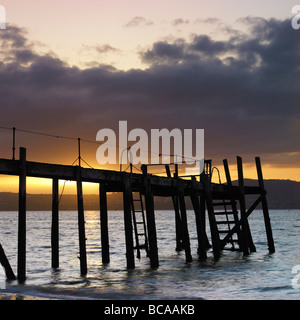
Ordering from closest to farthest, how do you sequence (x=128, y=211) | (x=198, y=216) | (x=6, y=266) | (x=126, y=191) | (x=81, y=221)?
(x=6, y=266)
(x=81, y=221)
(x=126, y=191)
(x=128, y=211)
(x=198, y=216)

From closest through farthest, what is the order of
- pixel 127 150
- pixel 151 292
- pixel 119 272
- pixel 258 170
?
1. pixel 151 292
2. pixel 127 150
3. pixel 119 272
4. pixel 258 170

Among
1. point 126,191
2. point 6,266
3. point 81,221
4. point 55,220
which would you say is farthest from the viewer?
point 55,220

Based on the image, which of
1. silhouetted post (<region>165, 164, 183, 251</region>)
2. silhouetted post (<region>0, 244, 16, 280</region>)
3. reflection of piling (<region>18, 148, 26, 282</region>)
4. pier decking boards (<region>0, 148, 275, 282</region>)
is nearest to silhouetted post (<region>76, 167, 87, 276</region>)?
pier decking boards (<region>0, 148, 275, 282</region>)

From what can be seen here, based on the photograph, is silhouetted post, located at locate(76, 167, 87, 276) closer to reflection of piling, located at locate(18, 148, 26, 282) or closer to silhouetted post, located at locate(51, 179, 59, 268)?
reflection of piling, located at locate(18, 148, 26, 282)

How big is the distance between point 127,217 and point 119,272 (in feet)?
12.5

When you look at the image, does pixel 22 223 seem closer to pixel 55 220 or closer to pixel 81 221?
pixel 81 221

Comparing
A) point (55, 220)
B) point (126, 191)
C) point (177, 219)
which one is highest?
point (126, 191)

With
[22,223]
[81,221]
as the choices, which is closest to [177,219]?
[81,221]

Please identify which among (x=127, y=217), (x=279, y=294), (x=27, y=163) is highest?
(x=27, y=163)

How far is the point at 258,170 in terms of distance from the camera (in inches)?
989

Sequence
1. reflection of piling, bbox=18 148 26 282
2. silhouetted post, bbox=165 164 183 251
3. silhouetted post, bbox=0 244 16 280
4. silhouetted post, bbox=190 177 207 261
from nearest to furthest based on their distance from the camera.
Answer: reflection of piling, bbox=18 148 26 282 < silhouetted post, bbox=0 244 16 280 < silhouetted post, bbox=190 177 207 261 < silhouetted post, bbox=165 164 183 251
